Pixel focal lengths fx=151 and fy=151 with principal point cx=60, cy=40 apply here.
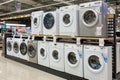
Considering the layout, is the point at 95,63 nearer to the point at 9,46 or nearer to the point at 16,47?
the point at 16,47

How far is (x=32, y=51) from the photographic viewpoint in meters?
5.02

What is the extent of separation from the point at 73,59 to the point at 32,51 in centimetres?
180

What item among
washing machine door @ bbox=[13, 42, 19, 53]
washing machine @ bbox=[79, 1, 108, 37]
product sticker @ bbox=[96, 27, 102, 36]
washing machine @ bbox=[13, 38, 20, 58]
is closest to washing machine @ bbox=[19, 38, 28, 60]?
washing machine @ bbox=[13, 38, 20, 58]

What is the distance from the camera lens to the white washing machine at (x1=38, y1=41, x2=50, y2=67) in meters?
4.36

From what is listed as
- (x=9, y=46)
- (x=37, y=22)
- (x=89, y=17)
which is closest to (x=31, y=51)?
(x=37, y=22)

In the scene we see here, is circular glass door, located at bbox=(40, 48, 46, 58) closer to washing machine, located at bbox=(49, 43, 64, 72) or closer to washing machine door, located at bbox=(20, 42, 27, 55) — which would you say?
washing machine, located at bbox=(49, 43, 64, 72)

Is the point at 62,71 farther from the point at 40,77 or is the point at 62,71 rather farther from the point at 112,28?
the point at 112,28

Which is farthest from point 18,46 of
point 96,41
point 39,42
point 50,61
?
point 96,41

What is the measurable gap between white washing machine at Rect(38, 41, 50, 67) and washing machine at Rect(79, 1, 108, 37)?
1293 mm

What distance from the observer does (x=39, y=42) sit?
15.2 feet

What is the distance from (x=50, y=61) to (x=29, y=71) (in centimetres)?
75

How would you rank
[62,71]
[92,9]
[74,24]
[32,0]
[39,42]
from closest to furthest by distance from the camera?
[92,9]
[74,24]
[62,71]
[39,42]
[32,0]

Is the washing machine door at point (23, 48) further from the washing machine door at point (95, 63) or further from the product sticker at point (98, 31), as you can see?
the product sticker at point (98, 31)

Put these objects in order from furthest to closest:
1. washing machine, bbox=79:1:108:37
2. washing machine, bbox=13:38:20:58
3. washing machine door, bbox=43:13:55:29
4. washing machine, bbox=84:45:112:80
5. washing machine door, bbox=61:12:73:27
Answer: washing machine, bbox=13:38:20:58
washing machine door, bbox=43:13:55:29
washing machine door, bbox=61:12:73:27
washing machine, bbox=79:1:108:37
washing machine, bbox=84:45:112:80
